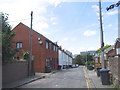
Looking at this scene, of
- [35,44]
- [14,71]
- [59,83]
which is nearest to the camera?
[59,83]

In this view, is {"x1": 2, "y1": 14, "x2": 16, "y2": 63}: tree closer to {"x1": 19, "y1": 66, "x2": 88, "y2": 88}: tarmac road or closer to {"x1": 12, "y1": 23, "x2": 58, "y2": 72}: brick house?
{"x1": 19, "y1": 66, "x2": 88, "y2": 88}: tarmac road

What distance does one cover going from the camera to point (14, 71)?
57.6 ft

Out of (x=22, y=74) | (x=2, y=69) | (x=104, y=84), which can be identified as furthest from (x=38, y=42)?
(x=104, y=84)

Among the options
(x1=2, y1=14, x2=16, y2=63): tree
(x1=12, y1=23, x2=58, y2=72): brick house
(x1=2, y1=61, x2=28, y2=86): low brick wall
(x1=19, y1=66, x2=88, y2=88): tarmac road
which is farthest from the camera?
(x1=12, y1=23, x2=58, y2=72): brick house

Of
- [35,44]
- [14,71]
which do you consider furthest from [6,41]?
[35,44]

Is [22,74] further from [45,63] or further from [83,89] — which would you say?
[45,63]

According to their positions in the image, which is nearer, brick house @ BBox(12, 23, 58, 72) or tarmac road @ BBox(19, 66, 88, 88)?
tarmac road @ BBox(19, 66, 88, 88)

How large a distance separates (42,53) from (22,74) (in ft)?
42.4

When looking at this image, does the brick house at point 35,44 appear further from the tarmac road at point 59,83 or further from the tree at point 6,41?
Result: the tree at point 6,41

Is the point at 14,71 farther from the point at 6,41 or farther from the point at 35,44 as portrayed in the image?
the point at 35,44

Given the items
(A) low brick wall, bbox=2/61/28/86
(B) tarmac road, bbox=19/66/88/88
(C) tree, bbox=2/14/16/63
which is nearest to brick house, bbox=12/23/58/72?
(A) low brick wall, bbox=2/61/28/86

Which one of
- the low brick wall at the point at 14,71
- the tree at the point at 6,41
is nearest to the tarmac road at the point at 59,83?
the low brick wall at the point at 14,71

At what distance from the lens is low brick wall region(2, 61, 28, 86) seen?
49.8 feet

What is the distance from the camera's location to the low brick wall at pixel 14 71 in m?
15.2
